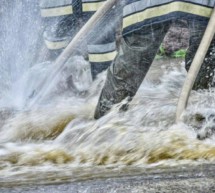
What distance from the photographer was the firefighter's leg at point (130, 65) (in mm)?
2164

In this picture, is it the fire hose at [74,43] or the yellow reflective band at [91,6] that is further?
the yellow reflective band at [91,6]

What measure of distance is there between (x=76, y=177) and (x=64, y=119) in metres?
0.83

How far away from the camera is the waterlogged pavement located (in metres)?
1.40

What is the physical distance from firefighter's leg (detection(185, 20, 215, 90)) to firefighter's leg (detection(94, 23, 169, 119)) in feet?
0.49

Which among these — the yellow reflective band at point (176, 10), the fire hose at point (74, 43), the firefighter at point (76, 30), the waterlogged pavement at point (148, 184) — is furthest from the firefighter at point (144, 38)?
the waterlogged pavement at point (148, 184)

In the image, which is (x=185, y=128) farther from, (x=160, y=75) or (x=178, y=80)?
(x=160, y=75)

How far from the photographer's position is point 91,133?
214 cm

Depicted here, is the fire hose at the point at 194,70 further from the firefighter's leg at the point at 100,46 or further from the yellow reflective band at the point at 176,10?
the firefighter's leg at the point at 100,46

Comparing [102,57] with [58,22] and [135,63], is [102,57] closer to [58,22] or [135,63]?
[58,22]

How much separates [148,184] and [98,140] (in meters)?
0.63

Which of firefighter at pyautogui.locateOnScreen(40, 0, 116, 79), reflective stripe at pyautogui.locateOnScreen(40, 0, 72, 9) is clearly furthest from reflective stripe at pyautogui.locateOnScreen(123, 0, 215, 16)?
reflective stripe at pyautogui.locateOnScreen(40, 0, 72, 9)

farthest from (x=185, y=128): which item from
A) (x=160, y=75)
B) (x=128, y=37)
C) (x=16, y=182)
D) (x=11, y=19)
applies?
(x=11, y=19)

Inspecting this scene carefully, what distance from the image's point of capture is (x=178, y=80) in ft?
9.61

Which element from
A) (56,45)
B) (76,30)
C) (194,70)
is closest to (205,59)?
(194,70)
